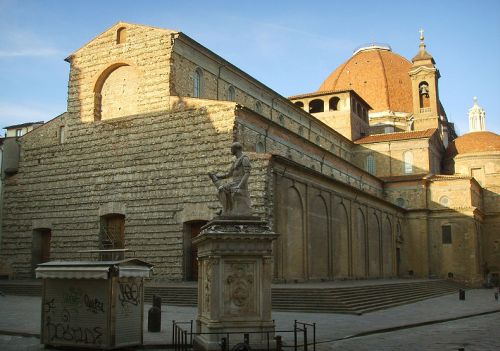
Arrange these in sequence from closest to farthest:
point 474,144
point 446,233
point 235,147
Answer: point 235,147, point 446,233, point 474,144

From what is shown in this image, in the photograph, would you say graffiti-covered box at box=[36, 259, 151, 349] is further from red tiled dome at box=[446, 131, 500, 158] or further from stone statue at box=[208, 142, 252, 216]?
red tiled dome at box=[446, 131, 500, 158]

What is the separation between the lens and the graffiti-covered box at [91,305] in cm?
1202

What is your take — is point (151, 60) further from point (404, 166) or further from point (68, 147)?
point (404, 166)

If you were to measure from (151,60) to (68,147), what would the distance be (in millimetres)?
7644

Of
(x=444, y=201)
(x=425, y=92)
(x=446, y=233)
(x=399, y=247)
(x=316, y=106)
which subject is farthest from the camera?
(x=425, y=92)

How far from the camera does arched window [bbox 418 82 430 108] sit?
59344 millimetres

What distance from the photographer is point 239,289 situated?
1146 centimetres

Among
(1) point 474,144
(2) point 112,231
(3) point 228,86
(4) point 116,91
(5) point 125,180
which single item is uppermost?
(1) point 474,144

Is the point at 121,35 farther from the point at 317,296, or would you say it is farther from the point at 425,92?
the point at 425,92

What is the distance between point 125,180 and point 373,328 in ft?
63.4

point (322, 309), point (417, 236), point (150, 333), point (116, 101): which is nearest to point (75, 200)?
point (116, 101)

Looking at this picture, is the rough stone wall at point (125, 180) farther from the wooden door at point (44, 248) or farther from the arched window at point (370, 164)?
the arched window at point (370, 164)

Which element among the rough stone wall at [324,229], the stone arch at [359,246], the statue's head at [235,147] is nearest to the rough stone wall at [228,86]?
the rough stone wall at [324,229]

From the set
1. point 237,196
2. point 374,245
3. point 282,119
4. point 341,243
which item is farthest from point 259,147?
point 237,196
